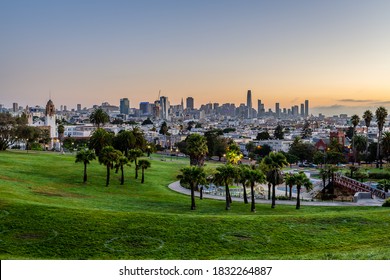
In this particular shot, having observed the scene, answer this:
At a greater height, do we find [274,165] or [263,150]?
[274,165]

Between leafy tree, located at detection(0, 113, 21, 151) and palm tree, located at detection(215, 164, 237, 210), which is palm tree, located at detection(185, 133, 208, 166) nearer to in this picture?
palm tree, located at detection(215, 164, 237, 210)

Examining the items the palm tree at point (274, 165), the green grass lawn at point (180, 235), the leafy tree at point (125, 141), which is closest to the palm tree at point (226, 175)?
the palm tree at point (274, 165)

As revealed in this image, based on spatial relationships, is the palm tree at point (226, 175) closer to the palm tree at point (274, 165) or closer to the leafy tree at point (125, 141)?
the palm tree at point (274, 165)

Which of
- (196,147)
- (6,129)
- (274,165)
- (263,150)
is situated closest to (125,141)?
(196,147)

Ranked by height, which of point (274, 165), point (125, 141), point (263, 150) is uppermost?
point (125, 141)

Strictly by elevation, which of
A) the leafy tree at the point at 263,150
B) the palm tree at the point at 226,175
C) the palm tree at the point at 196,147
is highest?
the palm tree at the point at 196,147

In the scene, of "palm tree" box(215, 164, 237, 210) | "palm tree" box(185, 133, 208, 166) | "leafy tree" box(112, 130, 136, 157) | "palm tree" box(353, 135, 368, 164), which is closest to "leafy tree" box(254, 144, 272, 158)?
"palm tree" box(353, 135, 368, 164)

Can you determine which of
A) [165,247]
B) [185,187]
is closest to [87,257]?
[165,247]

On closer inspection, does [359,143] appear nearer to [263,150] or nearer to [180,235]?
[263,150]

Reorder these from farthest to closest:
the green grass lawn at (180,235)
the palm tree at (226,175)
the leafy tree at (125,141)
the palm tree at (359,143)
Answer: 1. the palm tree at (359,143)
2. the leafy tree at (125,141)
3. the palm tree at (226,175)
4. the green grass lawn at (180,235)

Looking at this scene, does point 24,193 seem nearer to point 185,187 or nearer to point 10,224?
point 10,224

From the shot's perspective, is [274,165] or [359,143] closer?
[274,165]
